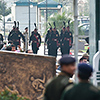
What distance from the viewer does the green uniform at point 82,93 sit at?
16.9 ft

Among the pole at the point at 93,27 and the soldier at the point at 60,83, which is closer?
the soldier at the point at 60,83

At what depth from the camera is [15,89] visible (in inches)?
364

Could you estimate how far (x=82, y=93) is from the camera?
5.16 meters

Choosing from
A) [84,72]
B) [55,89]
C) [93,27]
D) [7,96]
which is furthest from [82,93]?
[93,27]

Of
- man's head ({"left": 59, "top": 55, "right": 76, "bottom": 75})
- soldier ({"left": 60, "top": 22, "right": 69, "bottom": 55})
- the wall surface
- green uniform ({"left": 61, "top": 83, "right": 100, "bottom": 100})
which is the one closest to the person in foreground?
green uniform ({"left": 61, "top": 83, "right": 100, "bottom": 100})

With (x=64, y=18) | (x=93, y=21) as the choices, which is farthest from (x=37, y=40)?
(x=64, y=18)

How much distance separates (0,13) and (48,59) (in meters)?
51.6

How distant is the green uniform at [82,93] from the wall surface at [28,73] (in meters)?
3.89

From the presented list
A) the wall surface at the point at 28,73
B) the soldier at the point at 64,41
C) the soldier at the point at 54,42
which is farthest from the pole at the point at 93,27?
the soldier at the point at 64,41

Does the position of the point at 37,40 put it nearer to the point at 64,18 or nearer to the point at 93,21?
the point at 93,21

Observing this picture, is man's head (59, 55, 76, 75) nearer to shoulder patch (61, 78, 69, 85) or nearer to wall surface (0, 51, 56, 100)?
shoulder patch (61, 78, 69, 85)

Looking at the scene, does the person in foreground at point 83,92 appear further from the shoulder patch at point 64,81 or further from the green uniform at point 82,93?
the shoulder patch at point 64,81

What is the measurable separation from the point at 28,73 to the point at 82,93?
4112 millimetres

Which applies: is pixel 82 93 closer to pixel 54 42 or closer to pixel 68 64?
pixel 68 64
